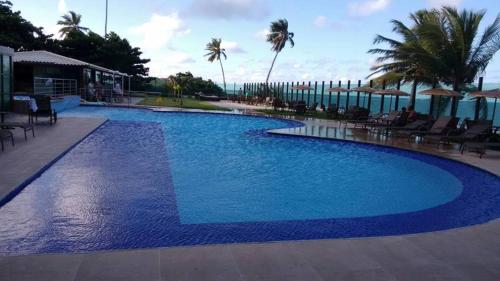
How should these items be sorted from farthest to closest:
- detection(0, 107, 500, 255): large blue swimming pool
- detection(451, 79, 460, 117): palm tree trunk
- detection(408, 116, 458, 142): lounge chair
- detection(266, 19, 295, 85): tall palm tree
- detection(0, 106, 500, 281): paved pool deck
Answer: detection(266, 19, 295, 85): tall palm tree → detection(451, 79, 460, 117): palm tree trunk → detection(408, 116, 458, 142): lounge chair → detection(0, 107, 500, 255): large blue swimming pool → detection(0, 106, 500, 281): paved pool deck

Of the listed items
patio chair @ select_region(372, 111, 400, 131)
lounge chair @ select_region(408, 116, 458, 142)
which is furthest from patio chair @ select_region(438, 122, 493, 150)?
patio chair @ select_region(372, 111, 400, 131)

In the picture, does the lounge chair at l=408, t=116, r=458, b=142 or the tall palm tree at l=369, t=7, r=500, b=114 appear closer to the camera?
the lounge chair at l=408, t=116, r=458, b=142

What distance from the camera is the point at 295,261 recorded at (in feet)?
12.5

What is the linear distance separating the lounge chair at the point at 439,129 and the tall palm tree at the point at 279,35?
101ft

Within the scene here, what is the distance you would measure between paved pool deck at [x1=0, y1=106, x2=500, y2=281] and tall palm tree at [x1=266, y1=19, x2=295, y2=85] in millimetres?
39625

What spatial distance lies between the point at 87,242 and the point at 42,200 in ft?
5.88

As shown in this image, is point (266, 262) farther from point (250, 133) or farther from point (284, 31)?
point (284, 31)

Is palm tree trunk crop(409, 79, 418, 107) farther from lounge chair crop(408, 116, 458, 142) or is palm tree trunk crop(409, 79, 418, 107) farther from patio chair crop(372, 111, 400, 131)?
lounge chair crop(408, 116, 458, 142)

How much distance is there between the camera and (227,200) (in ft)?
22.7

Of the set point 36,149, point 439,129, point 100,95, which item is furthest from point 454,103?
point 100,95

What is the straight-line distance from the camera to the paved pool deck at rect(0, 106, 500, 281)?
3.44m

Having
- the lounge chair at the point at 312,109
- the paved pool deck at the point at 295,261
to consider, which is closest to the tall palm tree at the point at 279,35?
the lounge chair at the point at 312,109

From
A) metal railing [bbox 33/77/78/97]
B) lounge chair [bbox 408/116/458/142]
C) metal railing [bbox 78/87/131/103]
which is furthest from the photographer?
metal railing [bbox 78/87/131/103]

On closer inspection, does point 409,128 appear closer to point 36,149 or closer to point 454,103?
point 454,103
